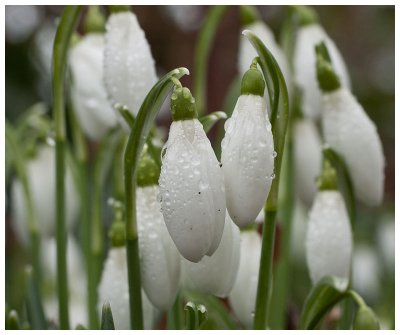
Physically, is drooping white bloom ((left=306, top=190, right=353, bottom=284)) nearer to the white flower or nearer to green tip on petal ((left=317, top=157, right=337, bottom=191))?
green tip on petal ((left=317, top=157, right=337, bottom=191))

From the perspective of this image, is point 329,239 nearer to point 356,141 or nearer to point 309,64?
point 356,141

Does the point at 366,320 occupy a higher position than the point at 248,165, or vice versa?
the point at 248,165

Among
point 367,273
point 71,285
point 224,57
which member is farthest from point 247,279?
point 224,57

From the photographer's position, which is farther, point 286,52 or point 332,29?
point 332,29

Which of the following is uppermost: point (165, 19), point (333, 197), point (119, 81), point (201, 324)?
point (165, 19)

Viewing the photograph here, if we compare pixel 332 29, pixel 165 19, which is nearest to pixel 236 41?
pixel 165 19

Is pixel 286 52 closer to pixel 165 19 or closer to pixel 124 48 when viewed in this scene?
pixel 124 48

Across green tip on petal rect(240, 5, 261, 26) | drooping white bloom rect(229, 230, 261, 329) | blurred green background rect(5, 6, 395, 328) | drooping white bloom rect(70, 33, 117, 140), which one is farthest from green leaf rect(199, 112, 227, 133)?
blurred green background rect(5, 6, 395, 328)
